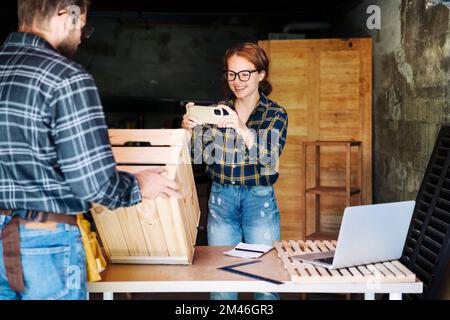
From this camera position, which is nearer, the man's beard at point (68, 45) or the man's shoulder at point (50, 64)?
the man's shoulder at point (50, 64)

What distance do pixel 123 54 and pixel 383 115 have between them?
4973 millimetres

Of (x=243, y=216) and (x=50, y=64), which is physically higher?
(x=50, y=64)

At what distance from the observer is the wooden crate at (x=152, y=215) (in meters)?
1.96

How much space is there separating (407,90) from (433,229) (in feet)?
6.03

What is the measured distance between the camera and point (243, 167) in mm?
2785

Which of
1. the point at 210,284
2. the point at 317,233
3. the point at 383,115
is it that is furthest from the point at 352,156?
the point at 210,284

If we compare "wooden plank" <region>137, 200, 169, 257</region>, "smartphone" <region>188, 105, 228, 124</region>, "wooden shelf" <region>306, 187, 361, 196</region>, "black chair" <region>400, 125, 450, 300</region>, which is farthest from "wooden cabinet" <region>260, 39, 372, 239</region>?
"wooden plank" <region>137, 200, 169, 257</region>

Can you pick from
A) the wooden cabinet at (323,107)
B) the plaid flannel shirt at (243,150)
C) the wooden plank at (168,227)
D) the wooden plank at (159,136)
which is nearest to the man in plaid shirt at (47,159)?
the wooden plank at (168,227)

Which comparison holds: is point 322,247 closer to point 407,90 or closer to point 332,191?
point 407,90

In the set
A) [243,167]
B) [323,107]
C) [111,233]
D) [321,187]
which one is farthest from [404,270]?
[323,107]

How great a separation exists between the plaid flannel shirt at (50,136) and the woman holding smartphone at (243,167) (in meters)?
1.23

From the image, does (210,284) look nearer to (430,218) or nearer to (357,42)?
(430,218)

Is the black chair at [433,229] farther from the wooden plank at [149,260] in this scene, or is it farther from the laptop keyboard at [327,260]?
the wooden plank at [149,260]

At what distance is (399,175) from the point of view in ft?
13.7
